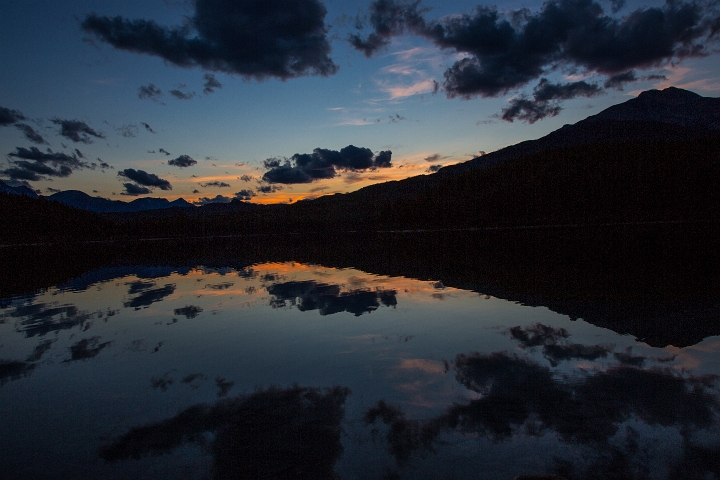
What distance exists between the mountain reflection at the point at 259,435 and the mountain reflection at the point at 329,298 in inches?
369

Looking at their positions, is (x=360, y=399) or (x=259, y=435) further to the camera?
(x=360, y=399)

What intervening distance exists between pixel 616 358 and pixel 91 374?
615 inches

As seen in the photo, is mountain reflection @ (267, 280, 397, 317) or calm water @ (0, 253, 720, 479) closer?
Result: calm water @ (0, 253, 720, 479)

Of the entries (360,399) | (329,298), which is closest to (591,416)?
(360,399)

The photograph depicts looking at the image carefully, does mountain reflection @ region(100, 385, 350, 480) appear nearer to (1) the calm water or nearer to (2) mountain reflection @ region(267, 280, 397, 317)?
(1) the calm water

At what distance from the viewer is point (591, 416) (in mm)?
8234

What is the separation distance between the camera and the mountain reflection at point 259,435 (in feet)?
22.8

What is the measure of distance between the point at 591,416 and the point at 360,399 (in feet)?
16.0

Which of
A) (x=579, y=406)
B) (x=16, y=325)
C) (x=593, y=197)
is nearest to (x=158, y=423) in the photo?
(x=579, y=406)

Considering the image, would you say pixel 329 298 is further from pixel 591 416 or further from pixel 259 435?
pixel 591 416

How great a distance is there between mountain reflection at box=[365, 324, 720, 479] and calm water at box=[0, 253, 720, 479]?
4 centimetres

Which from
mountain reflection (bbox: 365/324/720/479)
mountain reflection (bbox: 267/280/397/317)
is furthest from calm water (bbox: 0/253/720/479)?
mountain reflection (bbox: 267/280/397/317)

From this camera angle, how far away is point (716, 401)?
8734 mm

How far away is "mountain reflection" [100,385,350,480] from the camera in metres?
6.95
